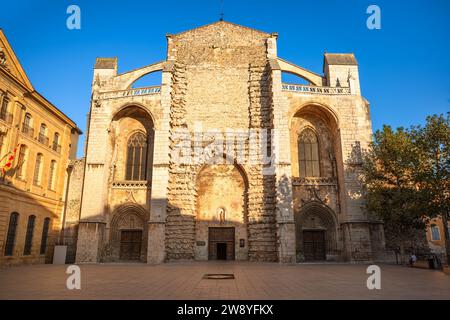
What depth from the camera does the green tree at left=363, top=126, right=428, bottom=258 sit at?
54.1 ft

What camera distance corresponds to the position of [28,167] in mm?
19609

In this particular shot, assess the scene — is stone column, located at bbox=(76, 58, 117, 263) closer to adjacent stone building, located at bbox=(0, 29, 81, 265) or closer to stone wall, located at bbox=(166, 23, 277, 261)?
adjacent stone building, located at bbox=(0, 29, 81, 265)

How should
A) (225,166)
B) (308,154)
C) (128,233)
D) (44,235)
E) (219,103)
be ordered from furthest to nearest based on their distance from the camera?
(219,103) < (308,154) < (225,166) < (128,233) < (44,235)

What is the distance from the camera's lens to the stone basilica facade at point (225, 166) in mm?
19656

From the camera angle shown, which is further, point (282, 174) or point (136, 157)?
point (136, 157)

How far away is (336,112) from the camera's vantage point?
69.8 ft

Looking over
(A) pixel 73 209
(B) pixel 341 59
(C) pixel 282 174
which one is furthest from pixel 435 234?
(A) pixel 73 209

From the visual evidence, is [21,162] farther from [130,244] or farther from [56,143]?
[130,244]

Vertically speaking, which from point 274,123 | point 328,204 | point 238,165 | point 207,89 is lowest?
point 328,204

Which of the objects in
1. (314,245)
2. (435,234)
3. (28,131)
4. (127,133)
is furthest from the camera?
(435,234)

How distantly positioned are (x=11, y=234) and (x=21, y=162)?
13.9 feet
